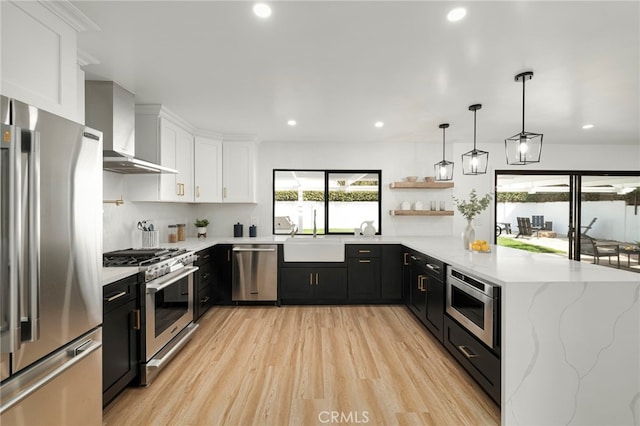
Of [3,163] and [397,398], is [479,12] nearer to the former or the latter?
[3,163]

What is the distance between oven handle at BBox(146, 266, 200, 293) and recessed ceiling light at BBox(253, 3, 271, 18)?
197 centimetres

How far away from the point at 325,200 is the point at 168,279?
285 centimetres

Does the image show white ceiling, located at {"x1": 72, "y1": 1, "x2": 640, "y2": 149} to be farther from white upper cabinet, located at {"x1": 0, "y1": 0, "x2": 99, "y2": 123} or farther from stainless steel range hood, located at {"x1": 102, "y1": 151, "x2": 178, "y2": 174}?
stainless steel range hood, located at {"x1": 102, "y1": 151, "x2": 178, "y2": 174}

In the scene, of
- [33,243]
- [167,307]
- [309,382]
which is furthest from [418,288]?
[33,243]

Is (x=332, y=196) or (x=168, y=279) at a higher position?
(x=332, y=196)

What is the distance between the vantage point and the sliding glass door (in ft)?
16.5

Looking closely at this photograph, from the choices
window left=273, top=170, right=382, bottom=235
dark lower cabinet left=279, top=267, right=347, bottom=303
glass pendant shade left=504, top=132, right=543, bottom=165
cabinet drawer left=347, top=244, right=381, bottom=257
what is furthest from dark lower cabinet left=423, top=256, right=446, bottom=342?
window left=273, top=170, right=382, bottom=235

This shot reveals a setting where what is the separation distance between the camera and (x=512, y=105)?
10.3ft

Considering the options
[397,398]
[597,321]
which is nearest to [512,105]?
[597,321]

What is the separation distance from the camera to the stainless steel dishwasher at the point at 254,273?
415 cm

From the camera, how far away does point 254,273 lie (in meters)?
4.16

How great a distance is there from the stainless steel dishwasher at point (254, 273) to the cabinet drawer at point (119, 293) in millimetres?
1921

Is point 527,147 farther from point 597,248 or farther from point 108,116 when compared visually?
point 597,248

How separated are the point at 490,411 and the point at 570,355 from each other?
605 mm
